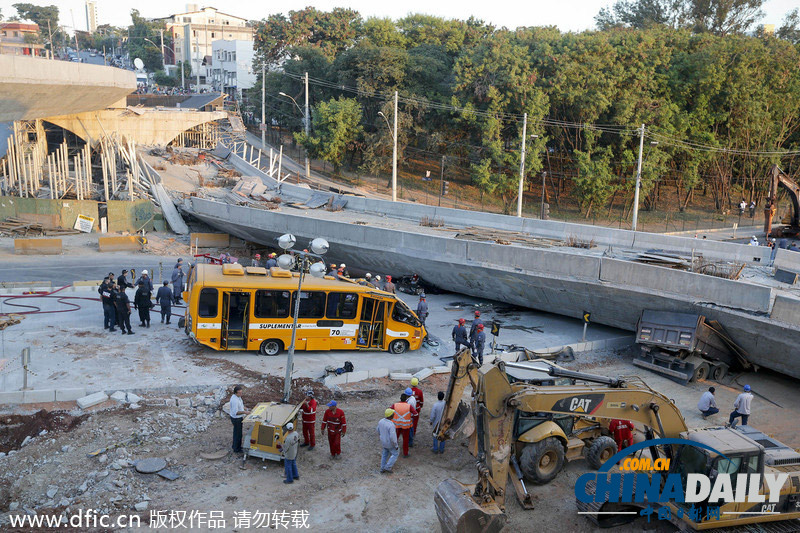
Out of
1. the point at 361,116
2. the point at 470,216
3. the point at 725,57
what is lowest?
the point at 470,216

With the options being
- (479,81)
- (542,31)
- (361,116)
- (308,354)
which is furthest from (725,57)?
(308,354)

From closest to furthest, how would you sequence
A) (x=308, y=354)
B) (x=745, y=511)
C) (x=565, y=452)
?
(x=745, y=511)
(x=565, y=452)
(x=308, y=354)

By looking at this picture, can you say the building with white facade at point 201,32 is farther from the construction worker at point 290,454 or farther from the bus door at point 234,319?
the construction worker at point 290,454

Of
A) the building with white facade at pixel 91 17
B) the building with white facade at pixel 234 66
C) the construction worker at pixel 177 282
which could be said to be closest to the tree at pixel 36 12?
the building with white facade at pixel 91 17

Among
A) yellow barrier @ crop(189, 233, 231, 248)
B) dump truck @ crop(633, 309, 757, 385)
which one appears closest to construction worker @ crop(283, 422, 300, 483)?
dump truck @ crop(633, 309, 757, 385)

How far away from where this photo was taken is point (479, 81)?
50.9 meters

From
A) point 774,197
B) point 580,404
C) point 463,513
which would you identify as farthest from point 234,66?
point 463,513

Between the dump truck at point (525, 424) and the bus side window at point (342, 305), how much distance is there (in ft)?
18.3

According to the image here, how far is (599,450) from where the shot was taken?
39.5 ft

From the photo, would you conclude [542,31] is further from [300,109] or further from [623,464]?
[623,464]

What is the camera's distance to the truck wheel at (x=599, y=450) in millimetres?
12031

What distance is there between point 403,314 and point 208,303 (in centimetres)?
533

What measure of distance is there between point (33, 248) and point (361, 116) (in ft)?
105

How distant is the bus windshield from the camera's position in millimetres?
17781
